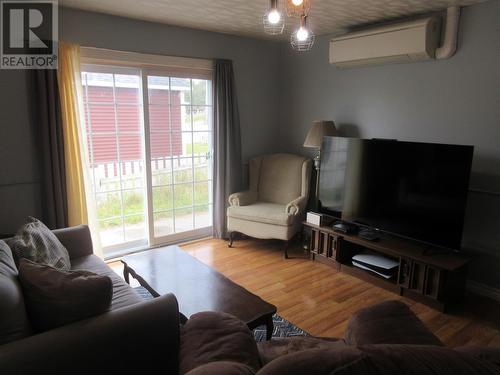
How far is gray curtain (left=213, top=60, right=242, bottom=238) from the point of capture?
410cm

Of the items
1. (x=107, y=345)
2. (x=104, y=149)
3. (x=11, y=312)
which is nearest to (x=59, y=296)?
(x=11, y=312)

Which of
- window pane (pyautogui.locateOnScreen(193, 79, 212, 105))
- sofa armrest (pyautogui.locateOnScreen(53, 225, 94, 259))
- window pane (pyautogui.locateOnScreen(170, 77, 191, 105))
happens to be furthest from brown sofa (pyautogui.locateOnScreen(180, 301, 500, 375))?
window pane (pyautogui.locateOnScreen(193, 79, 212, 105))

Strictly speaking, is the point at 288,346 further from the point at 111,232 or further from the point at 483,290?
the point at 111,232

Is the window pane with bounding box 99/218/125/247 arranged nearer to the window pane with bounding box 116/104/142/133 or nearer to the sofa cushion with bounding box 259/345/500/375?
the window pane with bounding box 116/104/142/133

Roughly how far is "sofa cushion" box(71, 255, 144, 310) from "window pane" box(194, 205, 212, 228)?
174 centimetres

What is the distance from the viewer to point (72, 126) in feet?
10.5

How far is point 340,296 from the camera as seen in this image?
306 cm

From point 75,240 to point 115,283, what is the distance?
676 millimetres

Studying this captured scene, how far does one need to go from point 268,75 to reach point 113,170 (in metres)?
2.27

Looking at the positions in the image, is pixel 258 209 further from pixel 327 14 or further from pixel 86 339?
pixel 86 339

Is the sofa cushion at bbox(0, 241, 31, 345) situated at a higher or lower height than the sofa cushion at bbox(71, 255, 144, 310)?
higher

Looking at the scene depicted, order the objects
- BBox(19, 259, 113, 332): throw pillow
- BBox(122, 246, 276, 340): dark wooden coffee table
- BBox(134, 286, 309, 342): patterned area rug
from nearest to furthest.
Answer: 1. BBox(19, 259, 113, 332): throw pillow
2. BBox(122, 246, 276, 340): dark wooden coffee table
3. BBox(134, 286, 309, 342): patterned area rug

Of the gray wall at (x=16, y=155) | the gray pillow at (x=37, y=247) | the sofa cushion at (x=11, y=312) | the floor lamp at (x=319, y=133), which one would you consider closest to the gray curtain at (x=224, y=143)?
the floor lamp at (x=319, y=133)

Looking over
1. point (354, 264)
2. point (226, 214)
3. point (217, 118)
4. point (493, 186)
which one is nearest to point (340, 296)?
point (354, 264)
